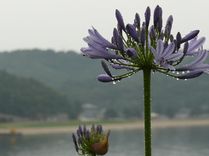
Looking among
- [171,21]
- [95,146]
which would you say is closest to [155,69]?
[171,21]

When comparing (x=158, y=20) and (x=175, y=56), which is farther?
(x=158, y=20)

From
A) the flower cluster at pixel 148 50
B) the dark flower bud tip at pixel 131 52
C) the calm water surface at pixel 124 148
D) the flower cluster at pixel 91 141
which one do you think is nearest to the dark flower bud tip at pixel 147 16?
the flower cluster at pixel 148 50

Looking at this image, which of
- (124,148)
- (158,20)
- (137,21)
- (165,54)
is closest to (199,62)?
(165,54)

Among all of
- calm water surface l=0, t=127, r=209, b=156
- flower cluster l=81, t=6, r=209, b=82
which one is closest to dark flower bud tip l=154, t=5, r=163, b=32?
flower cluster l=81, t=6, r=209, b=82

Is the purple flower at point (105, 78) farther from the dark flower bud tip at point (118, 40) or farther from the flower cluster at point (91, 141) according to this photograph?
the flower cluster at point (91, 141)

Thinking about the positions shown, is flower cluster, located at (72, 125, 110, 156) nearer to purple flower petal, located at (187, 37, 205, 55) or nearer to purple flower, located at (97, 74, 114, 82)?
purple flower, located at (97, 74, 114, 82)

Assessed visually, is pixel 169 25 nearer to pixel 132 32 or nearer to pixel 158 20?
pixel 158 20

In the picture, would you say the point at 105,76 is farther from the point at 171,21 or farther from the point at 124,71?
the point at 171,21
